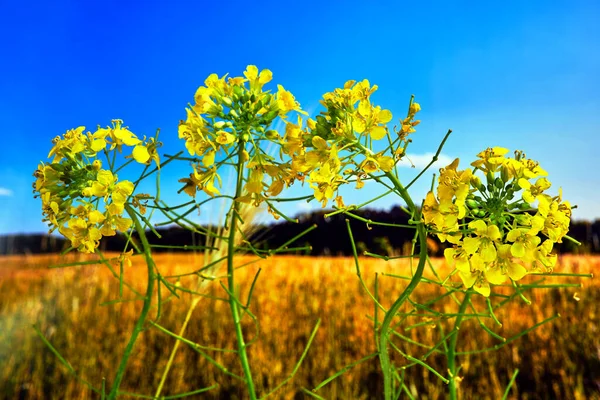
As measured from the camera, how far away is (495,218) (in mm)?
807

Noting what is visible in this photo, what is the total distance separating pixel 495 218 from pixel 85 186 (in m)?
0.74

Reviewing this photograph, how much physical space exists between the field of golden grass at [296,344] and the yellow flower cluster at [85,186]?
156 centimetres

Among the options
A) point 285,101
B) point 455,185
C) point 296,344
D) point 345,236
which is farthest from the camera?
point 345,236

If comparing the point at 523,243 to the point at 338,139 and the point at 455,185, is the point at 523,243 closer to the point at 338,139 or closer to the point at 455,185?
the point at 455,185

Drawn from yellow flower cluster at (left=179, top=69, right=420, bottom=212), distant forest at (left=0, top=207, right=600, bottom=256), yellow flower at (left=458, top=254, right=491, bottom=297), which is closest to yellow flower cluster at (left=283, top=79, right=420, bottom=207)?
yellow flower cluster at (left=179, top=69, right=420, bottom=212)

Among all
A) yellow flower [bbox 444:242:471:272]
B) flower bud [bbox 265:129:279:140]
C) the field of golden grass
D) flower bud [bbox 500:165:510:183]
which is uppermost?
flower bud [bbox 265:129:279:140]

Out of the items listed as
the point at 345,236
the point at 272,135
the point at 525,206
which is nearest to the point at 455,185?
the point at 525,206

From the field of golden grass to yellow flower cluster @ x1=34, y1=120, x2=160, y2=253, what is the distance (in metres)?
1.56

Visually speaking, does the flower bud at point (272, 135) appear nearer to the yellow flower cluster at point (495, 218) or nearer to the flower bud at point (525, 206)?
the yellow flower cluster at point (495, 218)

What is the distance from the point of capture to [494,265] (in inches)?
31.0

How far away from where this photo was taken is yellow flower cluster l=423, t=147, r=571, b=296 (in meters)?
0.76

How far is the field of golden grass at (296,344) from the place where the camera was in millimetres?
2516

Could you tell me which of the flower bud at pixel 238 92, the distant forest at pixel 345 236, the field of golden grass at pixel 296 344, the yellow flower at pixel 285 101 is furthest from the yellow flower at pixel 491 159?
the distant forest at pixel 345 236

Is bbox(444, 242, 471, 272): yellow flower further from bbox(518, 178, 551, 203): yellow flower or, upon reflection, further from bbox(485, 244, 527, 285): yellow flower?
bbox(518, 178, 551, 203): yellow flower
